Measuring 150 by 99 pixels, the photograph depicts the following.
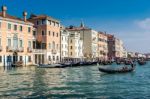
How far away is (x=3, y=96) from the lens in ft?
48.6

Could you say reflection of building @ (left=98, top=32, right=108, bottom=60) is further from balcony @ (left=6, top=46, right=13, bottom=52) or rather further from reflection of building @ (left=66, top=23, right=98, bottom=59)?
balcony @ (left=6, top=46, right=13, bottom=52)

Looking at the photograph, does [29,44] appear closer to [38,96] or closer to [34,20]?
[34,20]

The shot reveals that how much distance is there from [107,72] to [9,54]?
16666 millimetres

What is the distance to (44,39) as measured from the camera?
4988cm

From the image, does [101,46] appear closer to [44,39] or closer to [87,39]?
[87,39]

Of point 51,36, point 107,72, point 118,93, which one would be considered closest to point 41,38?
point 51,36

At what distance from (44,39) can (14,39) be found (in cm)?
746

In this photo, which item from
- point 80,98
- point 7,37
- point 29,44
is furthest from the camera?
point 29,44

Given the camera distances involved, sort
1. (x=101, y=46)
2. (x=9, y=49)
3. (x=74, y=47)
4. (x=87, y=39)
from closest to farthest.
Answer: (x=9, y=49) < (x=74, y=47) < (x=87, y=39) < (x=101, y=46)

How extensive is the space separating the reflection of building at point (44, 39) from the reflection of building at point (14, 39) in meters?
Result: 2.45

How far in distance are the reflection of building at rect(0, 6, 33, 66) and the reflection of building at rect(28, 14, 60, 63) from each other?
245 centimetres

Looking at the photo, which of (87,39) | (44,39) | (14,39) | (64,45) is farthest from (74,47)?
(14,39)

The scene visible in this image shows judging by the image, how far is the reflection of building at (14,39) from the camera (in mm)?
41250

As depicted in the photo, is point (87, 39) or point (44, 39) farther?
point (87, 39)
